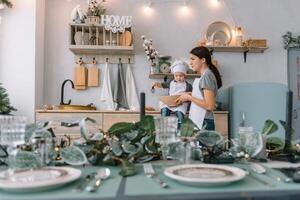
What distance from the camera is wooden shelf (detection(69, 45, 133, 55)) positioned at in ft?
11.7

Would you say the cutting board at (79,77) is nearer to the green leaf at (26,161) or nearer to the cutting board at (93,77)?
the cutting board at (93,77)

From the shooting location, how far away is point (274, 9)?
4.02m

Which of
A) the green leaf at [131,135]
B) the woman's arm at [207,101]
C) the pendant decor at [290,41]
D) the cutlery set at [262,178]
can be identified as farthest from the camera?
the pendant decor at [290,41]

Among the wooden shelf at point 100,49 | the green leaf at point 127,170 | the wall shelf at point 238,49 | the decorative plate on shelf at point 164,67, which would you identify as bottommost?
the green leaf at point 127,170

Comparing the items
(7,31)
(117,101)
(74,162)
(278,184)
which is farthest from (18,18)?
(278,184)

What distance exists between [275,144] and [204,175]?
0.65 meters

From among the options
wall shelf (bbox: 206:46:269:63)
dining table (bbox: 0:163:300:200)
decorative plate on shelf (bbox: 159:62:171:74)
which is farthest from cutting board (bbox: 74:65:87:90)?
dining table (bbox: 0:163:300:200)

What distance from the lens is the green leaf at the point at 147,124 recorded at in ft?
4.38

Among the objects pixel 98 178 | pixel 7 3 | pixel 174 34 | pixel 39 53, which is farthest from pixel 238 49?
pixel 98 178

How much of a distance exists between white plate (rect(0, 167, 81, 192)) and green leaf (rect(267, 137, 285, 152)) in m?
0.92

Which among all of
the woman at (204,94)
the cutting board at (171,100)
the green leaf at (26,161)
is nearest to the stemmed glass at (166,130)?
the green leaf at (26,161)

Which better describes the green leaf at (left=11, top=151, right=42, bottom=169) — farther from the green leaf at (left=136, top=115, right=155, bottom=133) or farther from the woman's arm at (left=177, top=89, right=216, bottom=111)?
the woman's arm at (left=177, top=89, right=216, bottom=111)

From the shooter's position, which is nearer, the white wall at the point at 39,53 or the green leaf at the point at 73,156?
the green leaf at the point at 73,156

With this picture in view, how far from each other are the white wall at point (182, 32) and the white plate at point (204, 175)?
9.18 feet
